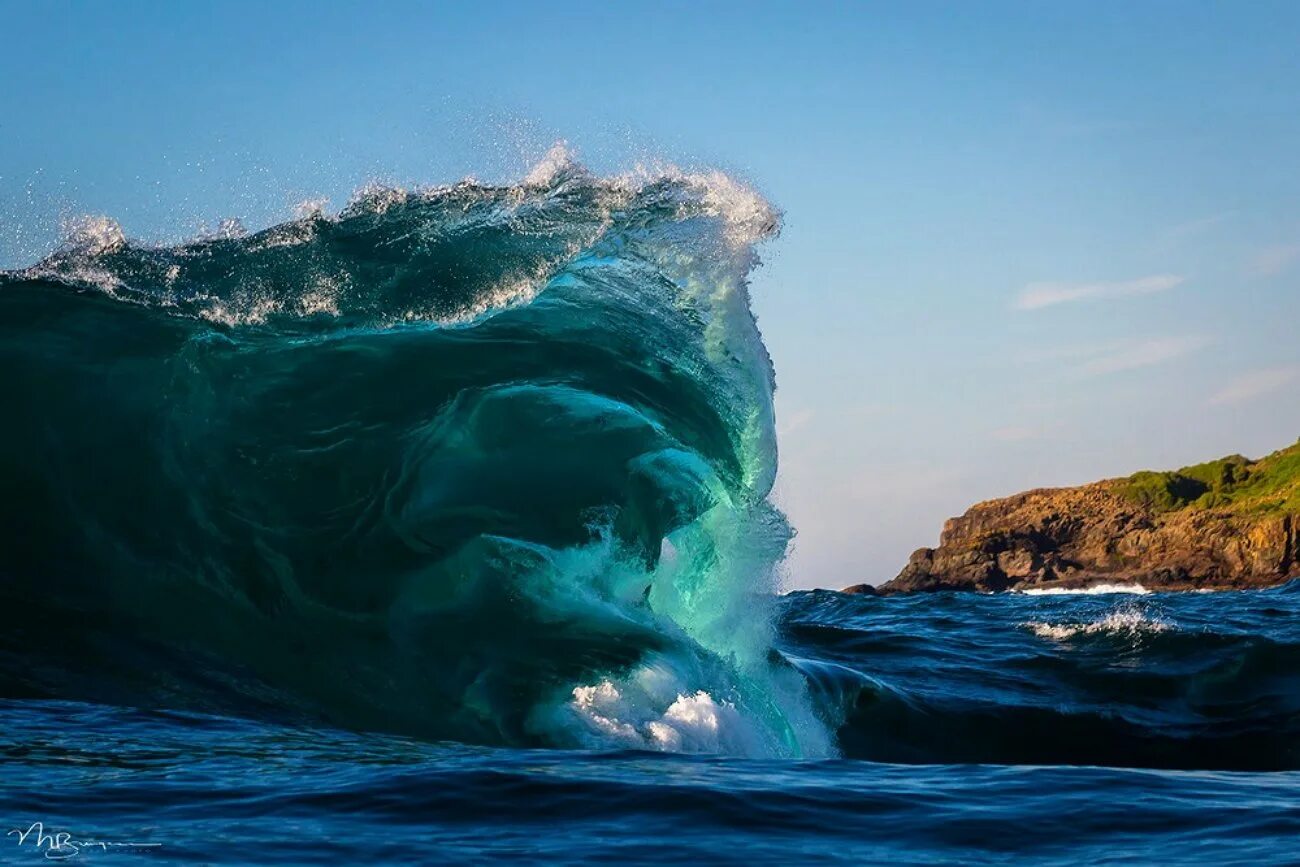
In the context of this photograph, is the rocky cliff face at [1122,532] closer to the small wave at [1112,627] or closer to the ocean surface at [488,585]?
the small wave at [1112,627]

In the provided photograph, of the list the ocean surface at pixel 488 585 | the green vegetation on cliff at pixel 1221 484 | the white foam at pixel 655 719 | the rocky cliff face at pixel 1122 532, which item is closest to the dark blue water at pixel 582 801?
the ocean surface at pixel 488 585

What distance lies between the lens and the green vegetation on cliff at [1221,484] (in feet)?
247

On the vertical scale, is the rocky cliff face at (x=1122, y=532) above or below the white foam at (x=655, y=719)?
above

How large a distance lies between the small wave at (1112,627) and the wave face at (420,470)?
4.92 m

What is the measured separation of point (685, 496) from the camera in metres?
10.2

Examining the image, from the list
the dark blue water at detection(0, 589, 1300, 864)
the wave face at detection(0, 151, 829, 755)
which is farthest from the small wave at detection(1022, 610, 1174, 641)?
the wave face at detection(0, 151, 829, 755)

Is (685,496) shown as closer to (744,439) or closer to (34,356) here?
(744,439)

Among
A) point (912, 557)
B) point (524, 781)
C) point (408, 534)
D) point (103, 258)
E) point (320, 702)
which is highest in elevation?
point (912, 557)

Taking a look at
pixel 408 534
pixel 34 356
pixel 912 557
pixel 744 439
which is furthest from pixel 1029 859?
pixel 912 557

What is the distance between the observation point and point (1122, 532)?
79000 mm

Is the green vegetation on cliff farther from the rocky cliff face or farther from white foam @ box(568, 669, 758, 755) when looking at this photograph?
white foam @ box(568, 669, 758, 755)

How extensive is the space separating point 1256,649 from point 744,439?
5.49 metres
